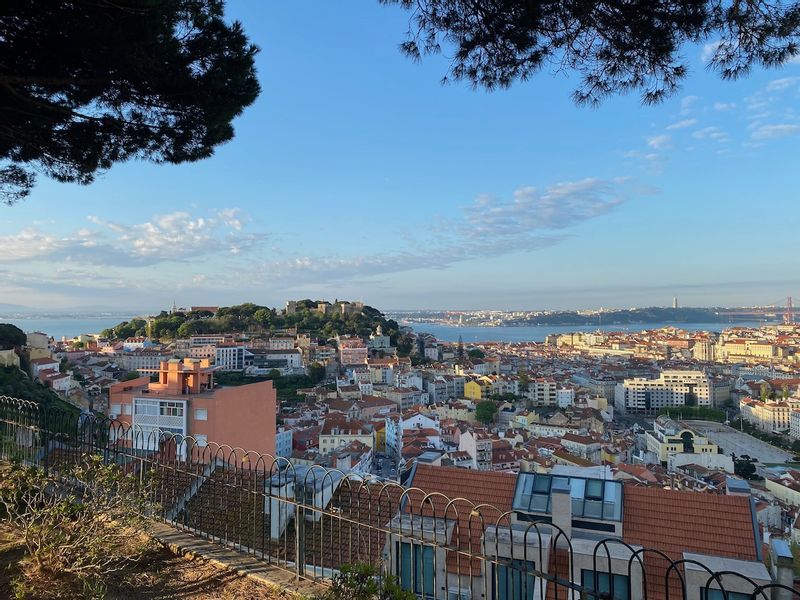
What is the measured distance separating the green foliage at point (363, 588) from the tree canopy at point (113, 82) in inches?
149

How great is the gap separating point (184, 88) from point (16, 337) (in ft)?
130

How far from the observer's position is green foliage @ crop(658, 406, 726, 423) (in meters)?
46.6

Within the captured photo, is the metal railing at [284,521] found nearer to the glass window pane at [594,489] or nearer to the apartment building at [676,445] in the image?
the glass window pane at [594,489]

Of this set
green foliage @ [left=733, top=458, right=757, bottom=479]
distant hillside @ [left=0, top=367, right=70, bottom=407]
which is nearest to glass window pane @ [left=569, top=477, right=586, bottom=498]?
distant hillside @ [left=0, top=367, right=70, bottom=407]

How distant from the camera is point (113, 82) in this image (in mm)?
4562

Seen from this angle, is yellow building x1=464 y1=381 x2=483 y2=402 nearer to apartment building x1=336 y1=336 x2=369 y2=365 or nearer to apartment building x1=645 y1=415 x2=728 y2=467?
apartment building x1=336 y1=336 x2=369 y2=365

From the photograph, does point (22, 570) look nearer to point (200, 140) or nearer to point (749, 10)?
point (200, 140)

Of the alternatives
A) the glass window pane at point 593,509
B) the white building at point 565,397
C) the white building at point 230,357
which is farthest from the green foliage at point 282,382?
the glass window pane at point 593,509

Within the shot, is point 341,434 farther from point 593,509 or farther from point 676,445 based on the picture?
Result: point 593,509

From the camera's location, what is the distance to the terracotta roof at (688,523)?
524 cm

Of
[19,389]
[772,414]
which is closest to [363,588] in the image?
[19,389]

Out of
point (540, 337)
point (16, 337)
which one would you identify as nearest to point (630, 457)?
point (16, 337)

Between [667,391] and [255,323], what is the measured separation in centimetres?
5262

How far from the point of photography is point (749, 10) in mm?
3582
